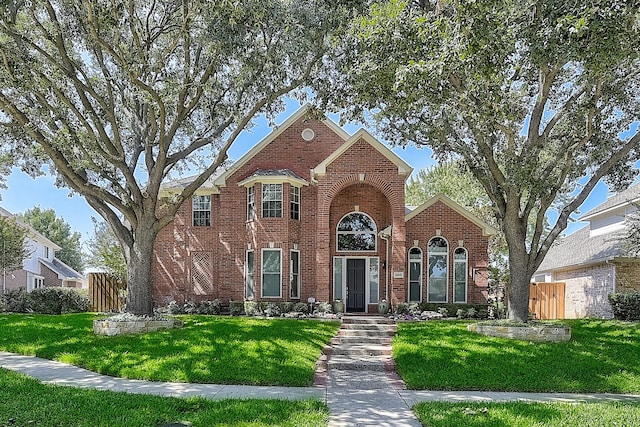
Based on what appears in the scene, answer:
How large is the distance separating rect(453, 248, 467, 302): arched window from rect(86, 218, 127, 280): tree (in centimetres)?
1315

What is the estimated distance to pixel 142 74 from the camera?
13.1m

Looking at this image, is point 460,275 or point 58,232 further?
point 58,232

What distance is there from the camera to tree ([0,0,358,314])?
11992 millimetres

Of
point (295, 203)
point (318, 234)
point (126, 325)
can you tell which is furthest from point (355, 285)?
point (126, 325)

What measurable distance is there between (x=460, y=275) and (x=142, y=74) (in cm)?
1327

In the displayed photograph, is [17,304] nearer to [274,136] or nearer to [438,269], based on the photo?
[274,136]

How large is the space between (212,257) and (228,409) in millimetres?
14599

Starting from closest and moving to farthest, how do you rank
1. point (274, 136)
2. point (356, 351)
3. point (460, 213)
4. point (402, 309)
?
point (356, 351) < point (402, 309) < point (460, 213) < point (274, 136)

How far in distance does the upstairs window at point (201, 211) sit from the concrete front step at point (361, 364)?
11387 millimetres

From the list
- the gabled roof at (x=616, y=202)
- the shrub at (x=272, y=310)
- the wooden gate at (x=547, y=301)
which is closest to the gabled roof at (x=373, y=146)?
the shrub at (x=272, y=310)

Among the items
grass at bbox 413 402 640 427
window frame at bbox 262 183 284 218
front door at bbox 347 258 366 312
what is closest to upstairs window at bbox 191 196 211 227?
window frame at bbox 262 183 284 218

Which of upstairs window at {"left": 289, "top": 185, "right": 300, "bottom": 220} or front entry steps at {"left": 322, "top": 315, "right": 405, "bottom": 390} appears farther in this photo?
upstairs window at {"left": 289, "top": 185, "right": 300, "bottom": 220}

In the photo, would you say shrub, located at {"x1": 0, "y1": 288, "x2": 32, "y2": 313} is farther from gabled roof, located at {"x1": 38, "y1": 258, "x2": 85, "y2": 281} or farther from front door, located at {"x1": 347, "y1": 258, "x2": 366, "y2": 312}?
gabled roof, located at {"x1": 38, "y1": 258, "x2": 85, "y2": 281}

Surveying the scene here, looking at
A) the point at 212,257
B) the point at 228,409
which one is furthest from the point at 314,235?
the point at 228,409
